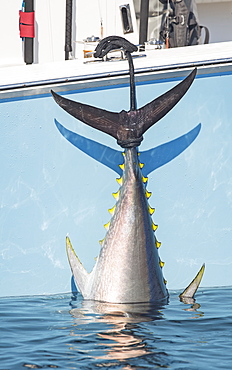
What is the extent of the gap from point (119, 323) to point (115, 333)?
8.1 inches

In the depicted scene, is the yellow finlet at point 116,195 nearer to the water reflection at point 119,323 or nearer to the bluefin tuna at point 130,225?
the bluefin tuna at point 130,225

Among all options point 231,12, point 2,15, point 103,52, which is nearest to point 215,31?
point 231,12

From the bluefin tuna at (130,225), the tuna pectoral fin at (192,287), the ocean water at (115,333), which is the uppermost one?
the bluefin tuna at (130,225)

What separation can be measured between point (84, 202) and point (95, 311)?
966mm

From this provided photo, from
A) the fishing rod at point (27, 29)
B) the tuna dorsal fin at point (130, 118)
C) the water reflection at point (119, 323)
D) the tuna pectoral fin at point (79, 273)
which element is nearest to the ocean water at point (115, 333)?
the water reflection at point (119, 323)

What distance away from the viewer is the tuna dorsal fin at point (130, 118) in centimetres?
512

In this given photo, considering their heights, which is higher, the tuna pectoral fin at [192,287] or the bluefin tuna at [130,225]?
the bluefin tuna at [130,225]

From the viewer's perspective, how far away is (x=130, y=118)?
514 centimetres

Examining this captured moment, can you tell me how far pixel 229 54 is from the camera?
5.44 metres

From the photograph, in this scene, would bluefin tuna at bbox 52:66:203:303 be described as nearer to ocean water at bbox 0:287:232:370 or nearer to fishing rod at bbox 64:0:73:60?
ocean water at bbox 0:287:232:370

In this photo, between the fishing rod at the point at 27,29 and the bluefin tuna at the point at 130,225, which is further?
the fishing rod at the point at 27,29

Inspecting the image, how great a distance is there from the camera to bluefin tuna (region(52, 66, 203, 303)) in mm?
5098

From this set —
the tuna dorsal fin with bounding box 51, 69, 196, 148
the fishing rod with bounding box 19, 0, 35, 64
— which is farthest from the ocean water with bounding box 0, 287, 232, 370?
the fishing rod with bounding box 19, 0, 35, 64

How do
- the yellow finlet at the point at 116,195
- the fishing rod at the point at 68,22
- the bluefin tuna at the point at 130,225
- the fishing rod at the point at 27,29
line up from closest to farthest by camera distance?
the bluefin tuna at the point at 130,225 → the yellow finlet at the point at 116,195 → the fishing rod at the point at 68,22 → the fishing rod at the point at 27,29
